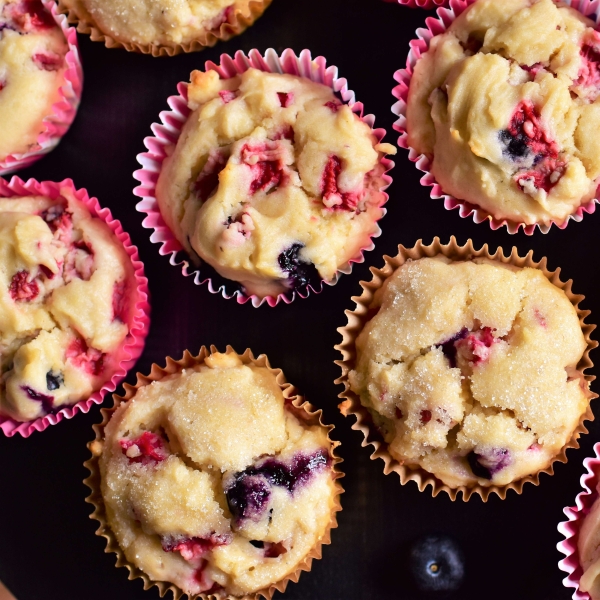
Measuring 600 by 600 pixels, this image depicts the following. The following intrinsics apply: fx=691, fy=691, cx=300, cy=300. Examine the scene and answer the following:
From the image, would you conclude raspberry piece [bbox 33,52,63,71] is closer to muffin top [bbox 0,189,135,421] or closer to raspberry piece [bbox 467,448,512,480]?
muffin top [bbox 0,189,135,421]

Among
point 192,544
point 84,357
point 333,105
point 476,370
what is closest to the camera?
point 476,370

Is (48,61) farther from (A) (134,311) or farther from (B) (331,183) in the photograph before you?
Result: (B) (331,183)

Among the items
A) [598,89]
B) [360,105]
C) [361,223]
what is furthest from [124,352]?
[598,89]

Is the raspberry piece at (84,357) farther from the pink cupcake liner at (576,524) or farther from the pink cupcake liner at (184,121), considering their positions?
the pink cupcake liner at (576,524)

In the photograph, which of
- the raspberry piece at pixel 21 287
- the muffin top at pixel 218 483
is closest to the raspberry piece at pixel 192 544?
the muffin top at pixel 218 483

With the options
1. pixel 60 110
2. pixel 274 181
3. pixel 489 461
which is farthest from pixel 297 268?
pixel 60 110

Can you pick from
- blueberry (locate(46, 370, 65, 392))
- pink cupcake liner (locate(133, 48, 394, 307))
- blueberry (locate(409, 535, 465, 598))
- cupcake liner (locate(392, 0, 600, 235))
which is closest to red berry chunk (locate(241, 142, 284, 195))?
pink cupcake liner (locate(133, 48, 394, 307))
